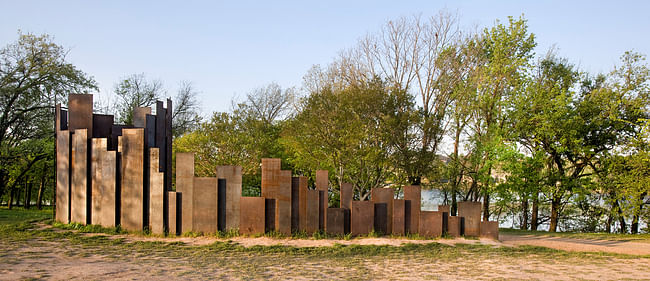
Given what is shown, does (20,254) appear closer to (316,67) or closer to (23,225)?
(23,225)

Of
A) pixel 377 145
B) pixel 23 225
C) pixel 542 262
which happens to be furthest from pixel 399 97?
pixel 23 225

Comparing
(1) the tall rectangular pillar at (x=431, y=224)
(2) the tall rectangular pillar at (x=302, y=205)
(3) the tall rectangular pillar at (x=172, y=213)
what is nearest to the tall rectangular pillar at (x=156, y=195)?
(3) the tall rectangular pillar at (x=172, y=213)

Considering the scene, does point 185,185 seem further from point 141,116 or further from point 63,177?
point 63,177

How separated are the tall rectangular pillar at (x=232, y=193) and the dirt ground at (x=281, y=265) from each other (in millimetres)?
887

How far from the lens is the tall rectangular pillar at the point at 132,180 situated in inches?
444

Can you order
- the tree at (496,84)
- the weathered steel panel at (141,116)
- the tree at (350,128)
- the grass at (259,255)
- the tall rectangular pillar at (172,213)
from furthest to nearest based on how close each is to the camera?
the tree at (496,84)
the tree at (350,128)
the weathered steel panel at (141,116)
the tall rectangular pillar at (172,213)
the grass at (259,255)

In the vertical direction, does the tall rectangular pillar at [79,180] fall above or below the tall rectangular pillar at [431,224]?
above

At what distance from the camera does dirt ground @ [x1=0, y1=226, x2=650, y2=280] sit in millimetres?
7176

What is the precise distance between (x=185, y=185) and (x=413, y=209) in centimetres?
579

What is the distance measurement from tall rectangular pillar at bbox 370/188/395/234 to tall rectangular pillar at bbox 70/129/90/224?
7432mm

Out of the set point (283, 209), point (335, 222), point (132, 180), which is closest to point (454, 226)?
point (335, 222)

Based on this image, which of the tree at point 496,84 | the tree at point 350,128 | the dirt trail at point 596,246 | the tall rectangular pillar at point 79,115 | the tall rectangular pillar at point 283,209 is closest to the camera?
the dirt trail at point 596,246

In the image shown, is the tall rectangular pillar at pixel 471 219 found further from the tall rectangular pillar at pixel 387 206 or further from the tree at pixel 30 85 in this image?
the tree at pixel 30 85

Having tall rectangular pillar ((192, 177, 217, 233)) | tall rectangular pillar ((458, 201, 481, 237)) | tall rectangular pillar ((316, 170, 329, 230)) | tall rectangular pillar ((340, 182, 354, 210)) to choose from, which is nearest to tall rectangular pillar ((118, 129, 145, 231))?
tall rectangular pillar ((192, 177, 217, 233))
